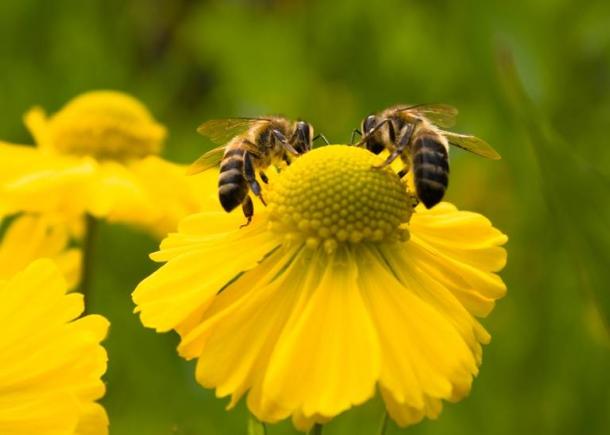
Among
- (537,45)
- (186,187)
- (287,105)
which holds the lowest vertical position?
(287,105)

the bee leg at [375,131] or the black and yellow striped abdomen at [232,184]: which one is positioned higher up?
the black and yellow striped abdomen at [232,184]

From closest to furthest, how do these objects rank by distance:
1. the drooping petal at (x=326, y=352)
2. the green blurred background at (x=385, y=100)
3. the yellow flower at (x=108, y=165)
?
the drooping petal at (x=326, y=352) → the yellow flower at (x=108, y=165) → the green blurred background at (x=385, y=100)

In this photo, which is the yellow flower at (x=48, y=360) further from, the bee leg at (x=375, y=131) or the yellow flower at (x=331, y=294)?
the bee leg at (x=375, y=131)

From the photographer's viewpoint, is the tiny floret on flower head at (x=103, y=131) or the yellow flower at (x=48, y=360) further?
the tiny floret on flower head at (x=103, y=131)

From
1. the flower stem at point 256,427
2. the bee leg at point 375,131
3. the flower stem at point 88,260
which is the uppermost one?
the bee leg at point 375,131

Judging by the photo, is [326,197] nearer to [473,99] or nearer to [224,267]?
[224,267]

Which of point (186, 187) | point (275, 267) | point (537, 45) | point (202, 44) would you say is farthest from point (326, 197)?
point (202, 44)

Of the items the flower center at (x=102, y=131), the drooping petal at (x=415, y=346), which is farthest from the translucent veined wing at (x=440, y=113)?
the flower center at (x=102, y=131)
